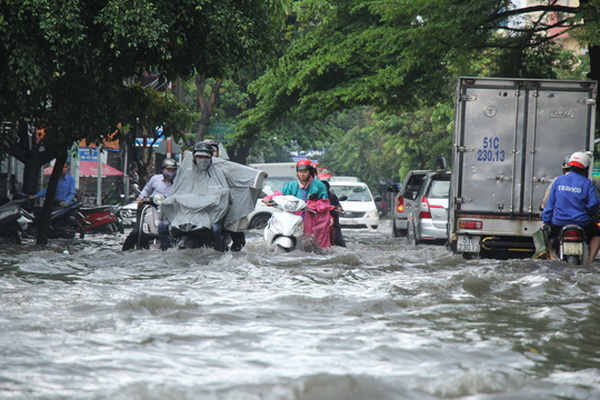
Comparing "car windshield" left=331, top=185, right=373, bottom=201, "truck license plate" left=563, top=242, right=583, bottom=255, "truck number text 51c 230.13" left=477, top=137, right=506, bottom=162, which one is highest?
"truck number text 51c 230.13" left=477, top=137, right=506, bottom=162

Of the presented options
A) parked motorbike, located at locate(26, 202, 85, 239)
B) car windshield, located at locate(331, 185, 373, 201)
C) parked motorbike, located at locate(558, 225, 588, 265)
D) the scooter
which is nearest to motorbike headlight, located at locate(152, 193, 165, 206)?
the scooter

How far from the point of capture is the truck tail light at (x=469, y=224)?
1341 cm

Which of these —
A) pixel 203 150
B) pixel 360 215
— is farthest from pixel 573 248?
pixel 360 215

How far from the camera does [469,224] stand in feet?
44.0

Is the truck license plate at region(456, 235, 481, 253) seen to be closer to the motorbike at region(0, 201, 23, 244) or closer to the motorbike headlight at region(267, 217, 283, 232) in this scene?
the motorbike headlight at region(267, 217, 283, 232)

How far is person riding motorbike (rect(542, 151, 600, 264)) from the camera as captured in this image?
10.8 m

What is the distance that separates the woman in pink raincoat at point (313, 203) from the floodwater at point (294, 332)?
162 cm

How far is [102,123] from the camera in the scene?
14.5 m

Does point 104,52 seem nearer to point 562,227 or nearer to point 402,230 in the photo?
point 562,227

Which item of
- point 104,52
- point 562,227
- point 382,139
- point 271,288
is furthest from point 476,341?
point 382,139

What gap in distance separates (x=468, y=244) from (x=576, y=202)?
2797 millimetres

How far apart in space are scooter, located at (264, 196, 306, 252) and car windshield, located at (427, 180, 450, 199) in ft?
20.2

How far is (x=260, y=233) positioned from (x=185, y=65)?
31.6 ft

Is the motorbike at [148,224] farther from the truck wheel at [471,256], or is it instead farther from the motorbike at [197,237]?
the truck wheel at [471,256]
